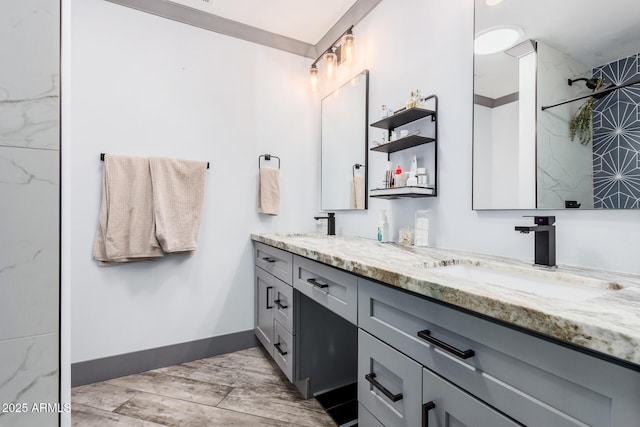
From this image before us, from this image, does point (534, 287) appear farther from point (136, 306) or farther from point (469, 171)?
point (136, 306)

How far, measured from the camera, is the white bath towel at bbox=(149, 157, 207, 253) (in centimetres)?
194

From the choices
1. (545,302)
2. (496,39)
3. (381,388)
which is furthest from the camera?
(496,39)

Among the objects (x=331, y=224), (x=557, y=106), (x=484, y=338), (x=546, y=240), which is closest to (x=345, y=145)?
(x=331, y=224)

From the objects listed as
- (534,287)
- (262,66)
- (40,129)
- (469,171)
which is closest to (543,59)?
(469,171)

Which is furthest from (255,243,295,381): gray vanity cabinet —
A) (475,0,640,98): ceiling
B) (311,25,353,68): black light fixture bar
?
(311,25,353,68): black light fixture bar

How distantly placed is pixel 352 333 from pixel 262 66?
2.06m

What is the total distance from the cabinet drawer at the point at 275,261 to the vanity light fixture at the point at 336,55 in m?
1.41

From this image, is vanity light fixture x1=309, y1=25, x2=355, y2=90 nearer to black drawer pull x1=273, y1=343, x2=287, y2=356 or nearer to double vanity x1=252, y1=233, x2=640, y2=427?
double vanity x1=252, y1=233, x2=640, y2=427

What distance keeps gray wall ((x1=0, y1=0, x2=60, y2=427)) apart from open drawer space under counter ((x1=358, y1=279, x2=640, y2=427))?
860mm

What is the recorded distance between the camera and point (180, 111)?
2.12 m

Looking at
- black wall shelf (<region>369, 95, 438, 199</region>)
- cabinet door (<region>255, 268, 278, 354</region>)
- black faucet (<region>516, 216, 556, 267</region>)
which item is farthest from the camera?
cabinet door (<region>255, 268, 278, 354</region>)

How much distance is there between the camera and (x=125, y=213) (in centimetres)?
189

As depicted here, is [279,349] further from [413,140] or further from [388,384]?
[413,140]

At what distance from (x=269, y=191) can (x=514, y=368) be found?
1943mm
